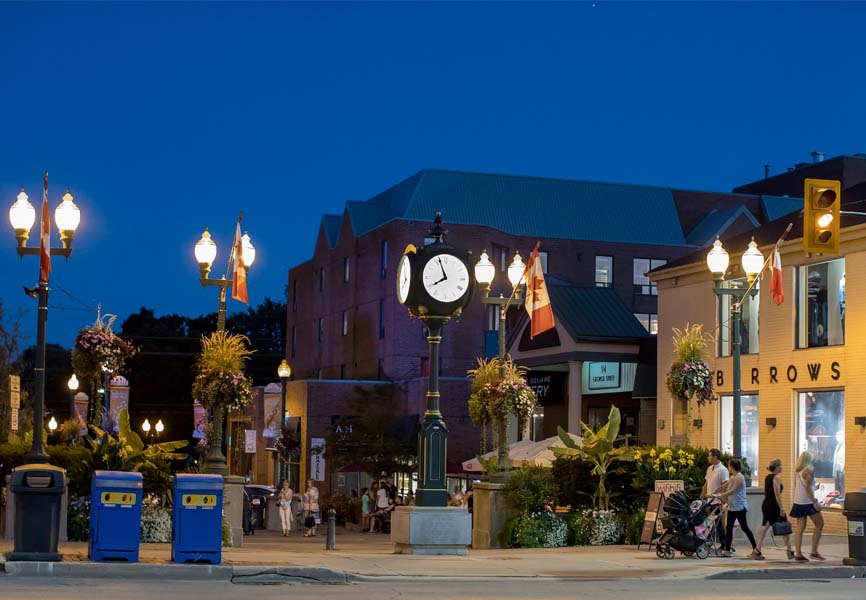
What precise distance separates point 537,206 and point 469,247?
22.8ft

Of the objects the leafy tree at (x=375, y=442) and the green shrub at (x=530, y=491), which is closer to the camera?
the green shrub at (x=530, y=491)

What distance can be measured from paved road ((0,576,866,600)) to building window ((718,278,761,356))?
15.5 meters

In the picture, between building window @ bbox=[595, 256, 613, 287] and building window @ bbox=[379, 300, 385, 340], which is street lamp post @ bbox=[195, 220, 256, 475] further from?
building window @ bbox=[595, 256, 613, 287]

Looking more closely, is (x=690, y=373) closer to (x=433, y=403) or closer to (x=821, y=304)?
(x=821, y=304)

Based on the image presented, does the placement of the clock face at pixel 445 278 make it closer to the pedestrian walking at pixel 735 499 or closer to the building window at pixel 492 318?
the pedestrian walking at pixel 735 499

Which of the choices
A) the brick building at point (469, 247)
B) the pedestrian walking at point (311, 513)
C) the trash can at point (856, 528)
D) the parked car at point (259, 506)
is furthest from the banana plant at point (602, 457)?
the brick building at point (469, 247)

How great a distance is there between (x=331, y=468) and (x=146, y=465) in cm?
3523

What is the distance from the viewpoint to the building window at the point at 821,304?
29.8 metres

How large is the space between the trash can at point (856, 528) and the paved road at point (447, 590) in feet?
5.32

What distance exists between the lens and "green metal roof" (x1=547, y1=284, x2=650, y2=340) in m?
44.0

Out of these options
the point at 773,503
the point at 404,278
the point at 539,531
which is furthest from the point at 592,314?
the point at 773,503

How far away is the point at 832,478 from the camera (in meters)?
29.4

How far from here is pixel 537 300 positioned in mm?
27828

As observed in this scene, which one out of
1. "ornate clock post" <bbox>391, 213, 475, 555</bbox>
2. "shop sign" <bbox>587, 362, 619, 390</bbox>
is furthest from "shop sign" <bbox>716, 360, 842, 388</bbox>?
"ornate clock post" <bbox>391, 213, 475, 555</bbox>
